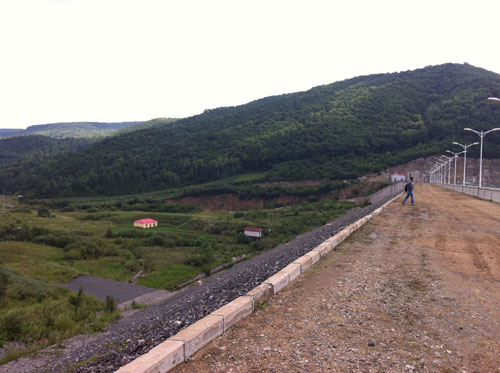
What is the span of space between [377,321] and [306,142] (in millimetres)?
120764

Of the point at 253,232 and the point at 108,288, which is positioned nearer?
the point at 108,288

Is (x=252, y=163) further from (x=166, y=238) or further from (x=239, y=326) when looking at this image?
(x=239, y=326)

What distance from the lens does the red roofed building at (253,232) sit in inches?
2165

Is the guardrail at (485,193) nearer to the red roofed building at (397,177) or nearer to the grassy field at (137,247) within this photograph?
the grassy field at (137,247)

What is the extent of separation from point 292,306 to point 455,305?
3.10 meters

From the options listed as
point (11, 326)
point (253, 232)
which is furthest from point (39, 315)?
point (253, 232)

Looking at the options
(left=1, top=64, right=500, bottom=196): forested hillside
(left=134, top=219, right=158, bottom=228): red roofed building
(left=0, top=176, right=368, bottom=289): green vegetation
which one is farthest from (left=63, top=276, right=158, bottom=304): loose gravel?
(left=1, top=64, right=500, bottom=196): forested hillside

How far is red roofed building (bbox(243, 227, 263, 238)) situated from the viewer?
180 feet

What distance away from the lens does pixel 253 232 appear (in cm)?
5566

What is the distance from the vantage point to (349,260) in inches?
395

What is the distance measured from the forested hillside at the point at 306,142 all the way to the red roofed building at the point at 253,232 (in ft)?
159

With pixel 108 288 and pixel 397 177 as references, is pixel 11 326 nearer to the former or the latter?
pixel 108 288

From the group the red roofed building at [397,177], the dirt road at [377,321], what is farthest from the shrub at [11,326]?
the red roofed building at [397,177]

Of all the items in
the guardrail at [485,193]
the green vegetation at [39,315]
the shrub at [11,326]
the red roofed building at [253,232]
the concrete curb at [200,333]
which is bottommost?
the red roofed building at [253,232]
